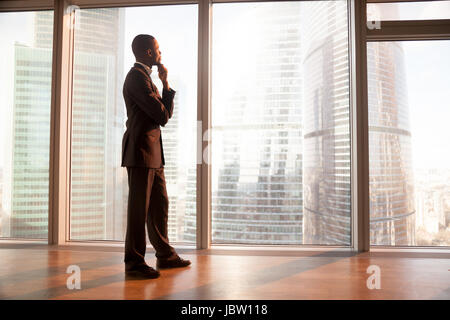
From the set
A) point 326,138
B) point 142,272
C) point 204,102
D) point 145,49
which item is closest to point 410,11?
point 326,138

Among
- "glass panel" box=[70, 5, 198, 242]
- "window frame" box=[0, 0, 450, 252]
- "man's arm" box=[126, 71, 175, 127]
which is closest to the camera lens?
"man's arm" box=[126, 71, 175, 127]

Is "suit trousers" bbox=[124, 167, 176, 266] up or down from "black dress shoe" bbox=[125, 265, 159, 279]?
up

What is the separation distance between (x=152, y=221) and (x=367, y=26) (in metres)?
2.29

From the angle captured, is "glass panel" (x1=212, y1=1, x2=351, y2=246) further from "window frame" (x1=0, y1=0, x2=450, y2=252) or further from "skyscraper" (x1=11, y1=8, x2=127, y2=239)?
"skyscraper" (x1=11, y1=8, x2=127, y2=239)

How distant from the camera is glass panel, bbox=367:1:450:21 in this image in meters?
2.29

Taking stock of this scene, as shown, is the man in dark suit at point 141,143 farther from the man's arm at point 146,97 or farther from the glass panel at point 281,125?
the glass panel at point 281,125

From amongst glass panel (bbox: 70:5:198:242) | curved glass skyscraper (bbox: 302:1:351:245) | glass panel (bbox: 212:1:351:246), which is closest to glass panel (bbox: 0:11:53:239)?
glass panel (bbox: 70:5:198:242)

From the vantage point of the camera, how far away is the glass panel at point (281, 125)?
2.32 meters

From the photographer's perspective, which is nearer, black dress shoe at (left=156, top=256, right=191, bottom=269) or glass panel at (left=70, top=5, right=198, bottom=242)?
black dress shoe at (left=156, top=256, right=191, bottom=269)

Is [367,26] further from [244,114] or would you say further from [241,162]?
[241,162]

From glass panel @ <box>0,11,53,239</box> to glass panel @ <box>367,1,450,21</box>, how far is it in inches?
113

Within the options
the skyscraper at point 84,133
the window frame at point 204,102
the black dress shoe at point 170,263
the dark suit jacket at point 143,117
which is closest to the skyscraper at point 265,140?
the window frame at point 204,102
